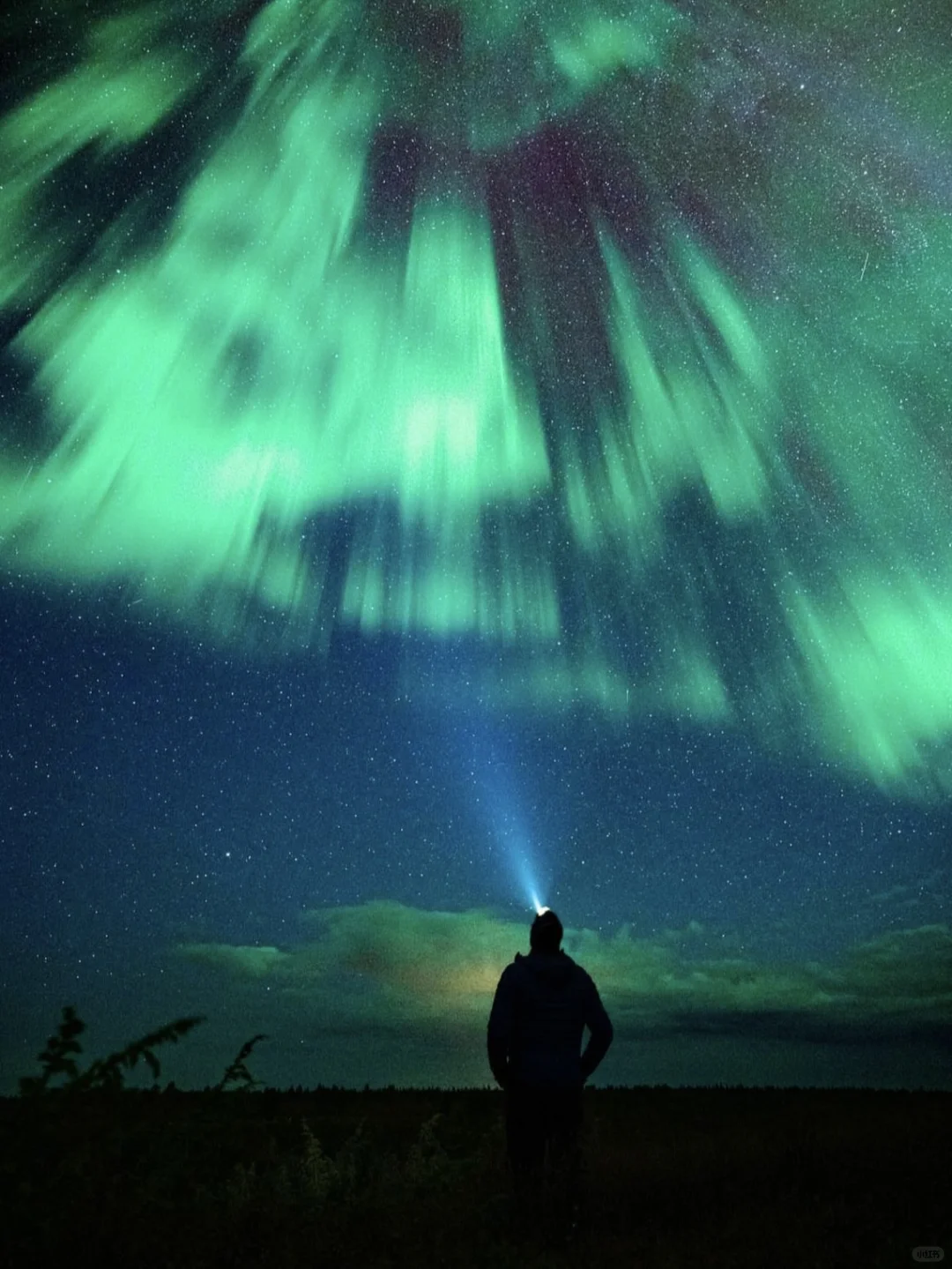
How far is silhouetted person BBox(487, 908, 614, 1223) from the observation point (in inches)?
354

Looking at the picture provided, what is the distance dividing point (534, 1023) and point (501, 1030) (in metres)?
0.22

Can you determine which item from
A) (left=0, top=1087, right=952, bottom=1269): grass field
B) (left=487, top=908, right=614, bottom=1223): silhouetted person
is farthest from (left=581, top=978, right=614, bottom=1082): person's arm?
(left=0, top=1087, right=952, bottom=1269): grass field

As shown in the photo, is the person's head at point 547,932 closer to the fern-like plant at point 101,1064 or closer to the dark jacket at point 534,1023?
the dark jacket at point 534,1023

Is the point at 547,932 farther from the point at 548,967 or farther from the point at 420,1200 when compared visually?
the point at 420,1200

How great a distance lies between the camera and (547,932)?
9078mm

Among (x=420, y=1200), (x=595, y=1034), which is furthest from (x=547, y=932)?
(x=420, y=1200)

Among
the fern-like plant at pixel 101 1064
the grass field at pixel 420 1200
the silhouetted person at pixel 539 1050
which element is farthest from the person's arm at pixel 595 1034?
the fern-like plant at pixel 101 1064

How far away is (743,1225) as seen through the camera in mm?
8109

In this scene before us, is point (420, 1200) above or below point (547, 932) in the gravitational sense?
below

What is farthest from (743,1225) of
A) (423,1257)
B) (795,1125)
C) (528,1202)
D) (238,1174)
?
(795,1125)

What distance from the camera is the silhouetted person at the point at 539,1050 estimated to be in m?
8.99

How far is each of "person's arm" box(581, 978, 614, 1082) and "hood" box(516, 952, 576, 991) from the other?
0.29m

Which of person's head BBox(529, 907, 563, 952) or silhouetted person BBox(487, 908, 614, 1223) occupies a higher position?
person's head BBox(529, 907, 563, 952)

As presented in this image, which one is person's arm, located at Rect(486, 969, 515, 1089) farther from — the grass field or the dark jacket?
the grass field
